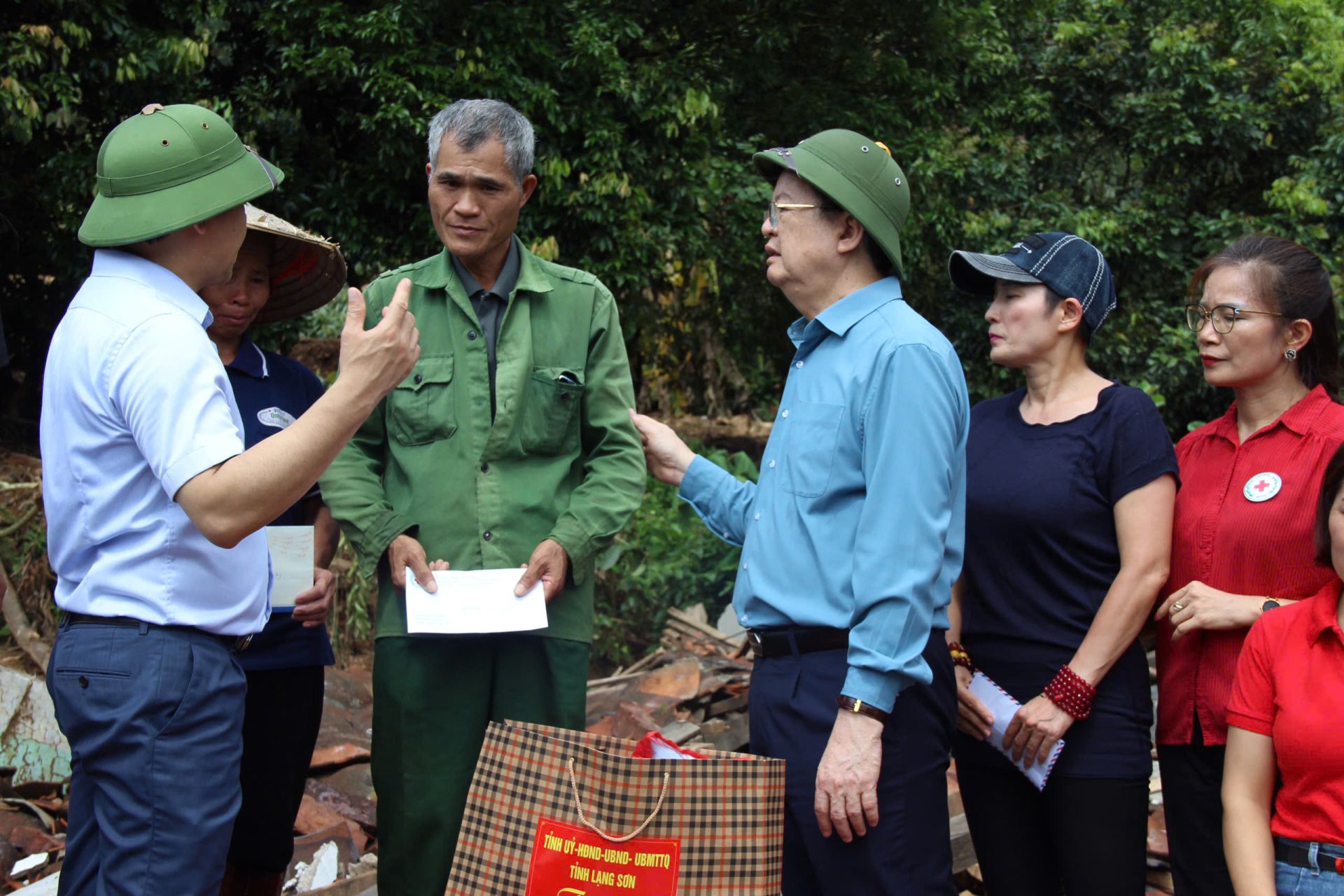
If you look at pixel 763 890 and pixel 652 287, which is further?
pixel 652 287

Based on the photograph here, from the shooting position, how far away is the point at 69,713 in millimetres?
2242

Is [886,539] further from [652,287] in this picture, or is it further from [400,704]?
[652,287]

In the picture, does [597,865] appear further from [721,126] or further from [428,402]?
[721,126]

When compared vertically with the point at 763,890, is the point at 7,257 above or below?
above

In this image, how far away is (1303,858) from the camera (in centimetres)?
235

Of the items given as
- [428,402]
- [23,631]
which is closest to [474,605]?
[428,402]

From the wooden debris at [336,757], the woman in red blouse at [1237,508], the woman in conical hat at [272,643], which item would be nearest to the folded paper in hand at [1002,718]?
the woman in red blouse at [1237,508]

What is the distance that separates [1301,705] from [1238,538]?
515 millimetres

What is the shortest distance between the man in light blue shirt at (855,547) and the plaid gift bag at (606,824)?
176 mm

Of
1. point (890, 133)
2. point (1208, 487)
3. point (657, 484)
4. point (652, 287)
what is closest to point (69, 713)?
point (1208, 487)

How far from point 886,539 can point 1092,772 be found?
0.91 meters

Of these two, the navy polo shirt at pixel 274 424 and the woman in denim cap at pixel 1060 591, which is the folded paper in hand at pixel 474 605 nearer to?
the navy polo shirt at pixel 274 424

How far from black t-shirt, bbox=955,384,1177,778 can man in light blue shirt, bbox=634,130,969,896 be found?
0.36 meters

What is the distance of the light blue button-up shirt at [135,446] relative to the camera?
215cm
